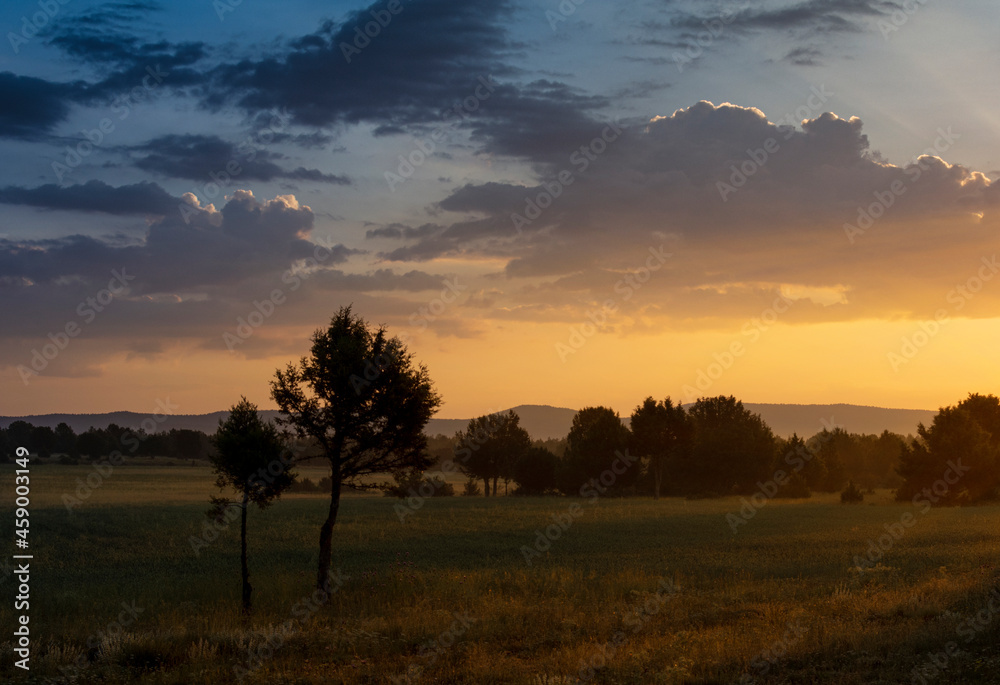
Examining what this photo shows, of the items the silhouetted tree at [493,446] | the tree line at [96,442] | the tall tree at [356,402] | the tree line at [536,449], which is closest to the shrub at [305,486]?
the tree line at [536,449]

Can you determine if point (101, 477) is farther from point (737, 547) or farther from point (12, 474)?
point (737, 547)

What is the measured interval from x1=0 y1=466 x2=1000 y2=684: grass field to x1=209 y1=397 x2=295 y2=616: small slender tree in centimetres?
372

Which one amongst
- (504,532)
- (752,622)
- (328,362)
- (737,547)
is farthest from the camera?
(504,532)

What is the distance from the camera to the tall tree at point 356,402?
24719mm

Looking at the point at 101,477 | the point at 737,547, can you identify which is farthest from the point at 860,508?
the point at 101,477

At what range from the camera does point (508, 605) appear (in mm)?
20953

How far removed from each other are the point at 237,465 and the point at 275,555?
16091 mm

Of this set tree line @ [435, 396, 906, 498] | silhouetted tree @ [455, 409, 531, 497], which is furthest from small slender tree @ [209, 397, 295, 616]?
silhouetted tree @ [455, 409, 531, 497]

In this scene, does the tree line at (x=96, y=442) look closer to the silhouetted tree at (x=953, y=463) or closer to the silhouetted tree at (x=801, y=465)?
the silhouetted tree at (x=801, y=465)

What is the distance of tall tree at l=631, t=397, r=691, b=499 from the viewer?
298ft

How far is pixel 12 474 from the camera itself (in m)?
85.7

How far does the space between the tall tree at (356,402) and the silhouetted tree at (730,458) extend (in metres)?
76.7

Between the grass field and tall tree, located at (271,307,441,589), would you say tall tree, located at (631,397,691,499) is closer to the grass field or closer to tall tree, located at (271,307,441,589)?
the grass field

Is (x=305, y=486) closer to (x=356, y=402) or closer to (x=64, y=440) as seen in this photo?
(x=64, y=440)
